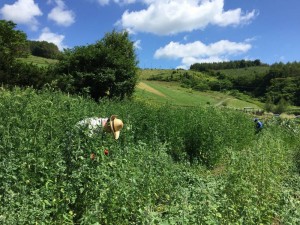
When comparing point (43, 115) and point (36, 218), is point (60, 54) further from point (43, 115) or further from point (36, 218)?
point (36, 218)

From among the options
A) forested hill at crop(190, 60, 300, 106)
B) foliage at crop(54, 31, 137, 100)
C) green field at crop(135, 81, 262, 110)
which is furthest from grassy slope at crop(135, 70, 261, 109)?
forested hill at crop(190, 60, 300, 106)

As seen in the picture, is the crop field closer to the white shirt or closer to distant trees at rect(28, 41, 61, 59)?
the white shirt

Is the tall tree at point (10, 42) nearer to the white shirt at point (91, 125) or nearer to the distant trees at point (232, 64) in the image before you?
the white shirt at point (91, 125)

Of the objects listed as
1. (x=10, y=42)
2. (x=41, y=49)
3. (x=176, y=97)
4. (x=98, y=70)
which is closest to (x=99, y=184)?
(x=98, y=70)

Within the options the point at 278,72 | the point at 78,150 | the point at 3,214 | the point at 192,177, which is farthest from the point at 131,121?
the point at 278,72

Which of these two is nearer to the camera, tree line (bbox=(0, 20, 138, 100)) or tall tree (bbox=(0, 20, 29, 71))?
tree line (bbox=(0, 20, 138, 100))

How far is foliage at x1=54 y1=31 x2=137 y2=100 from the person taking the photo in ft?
70.2

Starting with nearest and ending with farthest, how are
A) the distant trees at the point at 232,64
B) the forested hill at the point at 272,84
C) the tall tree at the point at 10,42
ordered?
the tall tree at the point at 10,42, the forested hill at the point at 272,84, the distant trees at the point at 232,64

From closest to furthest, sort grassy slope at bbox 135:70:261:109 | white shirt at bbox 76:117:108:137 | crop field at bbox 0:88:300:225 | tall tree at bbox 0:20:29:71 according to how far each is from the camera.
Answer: crop field at bbox 0:88:300:225 → white shirt at bbox 76:117:108:137 → tall tree at bbox 0:20:29:71 → grassy slope at bbox 135:70:261:109

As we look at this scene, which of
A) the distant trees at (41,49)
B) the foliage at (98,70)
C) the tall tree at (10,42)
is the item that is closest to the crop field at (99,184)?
the foliage at (98,70)

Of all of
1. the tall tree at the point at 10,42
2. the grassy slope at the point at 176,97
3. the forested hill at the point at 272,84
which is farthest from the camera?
the forested hill at the point at 272,84

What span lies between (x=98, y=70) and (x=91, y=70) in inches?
19.2

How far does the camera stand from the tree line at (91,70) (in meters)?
21.4

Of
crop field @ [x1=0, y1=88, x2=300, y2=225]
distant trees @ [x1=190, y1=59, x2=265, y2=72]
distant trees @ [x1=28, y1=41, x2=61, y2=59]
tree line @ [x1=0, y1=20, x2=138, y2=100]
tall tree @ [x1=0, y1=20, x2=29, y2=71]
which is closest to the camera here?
crop field @ [x1=0, y1=88, x2=300, y2=225]
